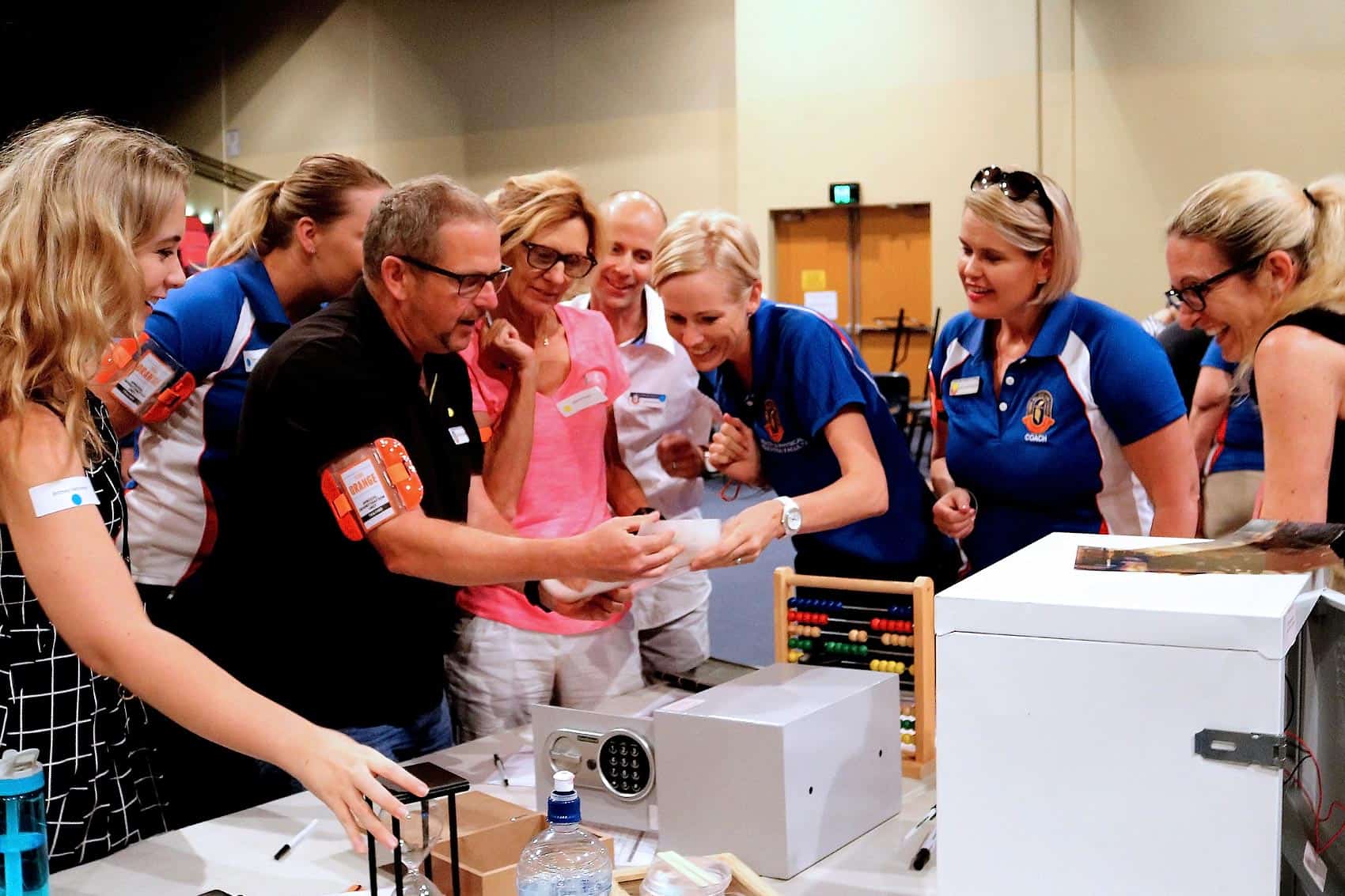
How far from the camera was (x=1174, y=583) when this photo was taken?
1.12 m

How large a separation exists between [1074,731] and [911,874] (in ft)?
1.63

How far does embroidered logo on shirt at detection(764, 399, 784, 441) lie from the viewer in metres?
2.29

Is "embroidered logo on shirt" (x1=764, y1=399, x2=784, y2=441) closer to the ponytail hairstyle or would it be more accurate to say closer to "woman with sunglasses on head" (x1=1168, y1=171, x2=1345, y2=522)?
"woman with sunglasses on head" (x1=1168, y1=171, x2=1345, y2=522)

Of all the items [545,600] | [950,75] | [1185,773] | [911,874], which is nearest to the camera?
[1185,773]

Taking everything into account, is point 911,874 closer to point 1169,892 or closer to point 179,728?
point 1169,892

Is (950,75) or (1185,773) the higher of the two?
(950,75)

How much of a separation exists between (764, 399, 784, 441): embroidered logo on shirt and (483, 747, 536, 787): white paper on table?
30.1 inches

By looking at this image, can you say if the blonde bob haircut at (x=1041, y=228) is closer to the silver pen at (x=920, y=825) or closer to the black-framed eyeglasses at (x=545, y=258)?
the black-framed eyeglasses at (x=545, y=258)

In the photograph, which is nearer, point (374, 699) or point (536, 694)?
point (374, 699)

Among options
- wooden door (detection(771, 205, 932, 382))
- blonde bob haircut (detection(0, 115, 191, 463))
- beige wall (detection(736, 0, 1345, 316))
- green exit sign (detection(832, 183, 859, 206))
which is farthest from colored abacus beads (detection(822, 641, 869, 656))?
green exit sign (detection(832, 183, 859, 206))

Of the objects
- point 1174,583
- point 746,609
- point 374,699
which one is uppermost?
Answer: point 1174,583

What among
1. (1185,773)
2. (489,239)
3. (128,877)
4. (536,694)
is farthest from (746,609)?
(1185,773)

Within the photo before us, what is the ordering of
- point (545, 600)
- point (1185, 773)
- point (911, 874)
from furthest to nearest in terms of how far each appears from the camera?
1. point (545, 600)
2. point (911, 874)
3. point (1185, 773)

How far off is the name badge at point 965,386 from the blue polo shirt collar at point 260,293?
1.35 m
